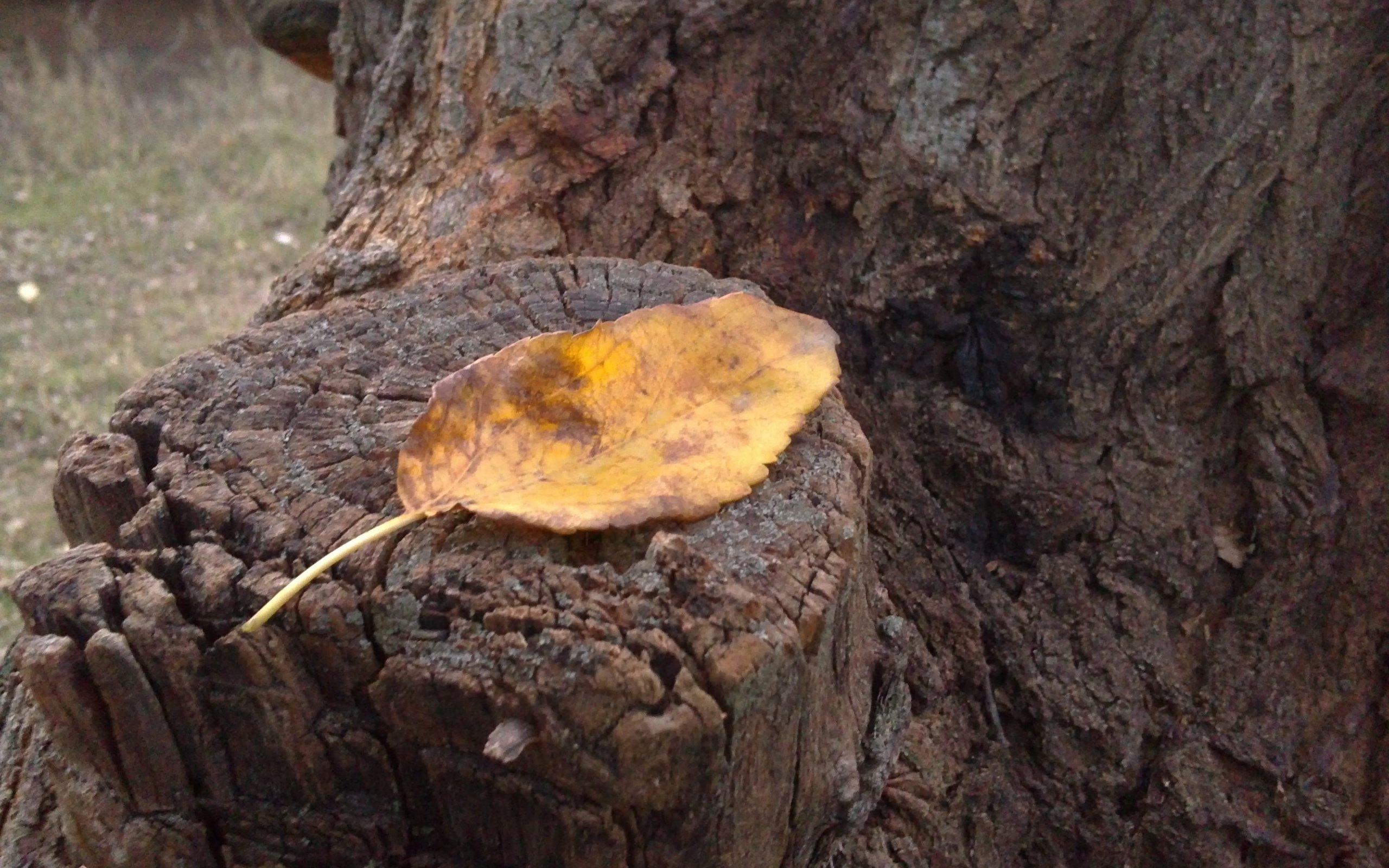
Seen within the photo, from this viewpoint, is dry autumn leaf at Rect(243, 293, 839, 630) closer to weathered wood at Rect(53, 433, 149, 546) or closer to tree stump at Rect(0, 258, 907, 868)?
tree stump at Rect(0, 258, 907, 868)

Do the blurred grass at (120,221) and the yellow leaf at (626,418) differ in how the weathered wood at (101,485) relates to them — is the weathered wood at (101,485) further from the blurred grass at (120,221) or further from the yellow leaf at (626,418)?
the blurred grass at (120,221)

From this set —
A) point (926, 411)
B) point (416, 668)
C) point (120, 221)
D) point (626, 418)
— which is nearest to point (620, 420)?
point (626, 418)

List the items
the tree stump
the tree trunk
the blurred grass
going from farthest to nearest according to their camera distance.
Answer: the blurred grass
the tree trunk
the tree stump

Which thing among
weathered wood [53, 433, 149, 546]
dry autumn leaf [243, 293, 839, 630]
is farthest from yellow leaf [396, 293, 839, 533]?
weathered wood [53, 433, 149, 546]

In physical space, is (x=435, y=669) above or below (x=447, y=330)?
below

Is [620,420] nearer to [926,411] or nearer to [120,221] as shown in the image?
[926,411]

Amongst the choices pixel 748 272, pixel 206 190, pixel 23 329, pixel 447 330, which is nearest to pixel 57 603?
pixel 447 330

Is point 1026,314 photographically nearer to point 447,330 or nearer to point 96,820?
point 447,330
